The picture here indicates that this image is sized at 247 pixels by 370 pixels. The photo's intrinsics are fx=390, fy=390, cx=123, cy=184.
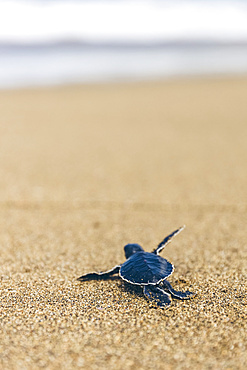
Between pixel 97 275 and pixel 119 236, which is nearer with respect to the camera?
pixel 97 275

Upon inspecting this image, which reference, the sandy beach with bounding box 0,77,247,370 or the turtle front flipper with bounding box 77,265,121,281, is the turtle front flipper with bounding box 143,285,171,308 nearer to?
the sandy beach with bounding box 0,77,247,370

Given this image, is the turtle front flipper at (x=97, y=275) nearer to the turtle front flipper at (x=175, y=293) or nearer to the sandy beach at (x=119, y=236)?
the sandy beach at (x=119, y=236)

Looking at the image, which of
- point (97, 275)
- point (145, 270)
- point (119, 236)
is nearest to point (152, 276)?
point (145, 270)

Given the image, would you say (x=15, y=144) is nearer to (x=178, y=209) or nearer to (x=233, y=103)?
(x=178, y=209)

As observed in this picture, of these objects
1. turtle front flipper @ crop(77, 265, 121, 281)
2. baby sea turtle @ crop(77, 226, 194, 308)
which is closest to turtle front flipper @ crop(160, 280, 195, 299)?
baby sea turtle @ crop(77, 226, 194, 308)

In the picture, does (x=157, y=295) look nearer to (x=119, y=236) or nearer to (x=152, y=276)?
(x=152, y=276)

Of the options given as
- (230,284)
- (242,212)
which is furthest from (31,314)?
(242,212)
